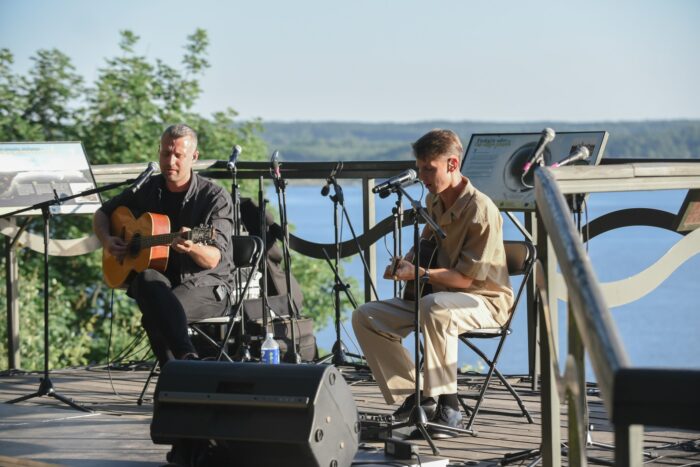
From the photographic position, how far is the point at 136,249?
5203 millimetres

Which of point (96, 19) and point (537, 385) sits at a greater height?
point (96, 19)

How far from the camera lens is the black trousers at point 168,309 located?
192 inches

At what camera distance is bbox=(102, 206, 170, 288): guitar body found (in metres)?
5.16

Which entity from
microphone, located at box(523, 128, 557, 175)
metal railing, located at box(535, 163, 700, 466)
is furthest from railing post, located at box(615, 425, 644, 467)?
microphone, located at box(523, 128, 557, 175)

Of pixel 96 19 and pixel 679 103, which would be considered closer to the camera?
pixel 96 19

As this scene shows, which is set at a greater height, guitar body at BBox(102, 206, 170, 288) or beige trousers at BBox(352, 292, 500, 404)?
guitar body at BBox(102, 206, 170, 288)

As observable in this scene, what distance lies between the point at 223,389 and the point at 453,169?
1.39 m

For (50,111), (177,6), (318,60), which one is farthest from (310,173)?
(318,60)

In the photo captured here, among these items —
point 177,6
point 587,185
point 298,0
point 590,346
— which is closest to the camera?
point 590,346

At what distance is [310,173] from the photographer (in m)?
6.15

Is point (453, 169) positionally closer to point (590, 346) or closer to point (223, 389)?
point (223, 389)

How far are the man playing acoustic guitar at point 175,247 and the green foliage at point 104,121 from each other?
8.64m

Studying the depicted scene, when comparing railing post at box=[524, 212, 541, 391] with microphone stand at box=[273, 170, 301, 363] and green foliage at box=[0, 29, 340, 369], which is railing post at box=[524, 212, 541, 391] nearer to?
microphone stand at box=[273, 170, 301, 363]

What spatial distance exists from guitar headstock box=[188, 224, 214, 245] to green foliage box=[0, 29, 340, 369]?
8.99 metres
